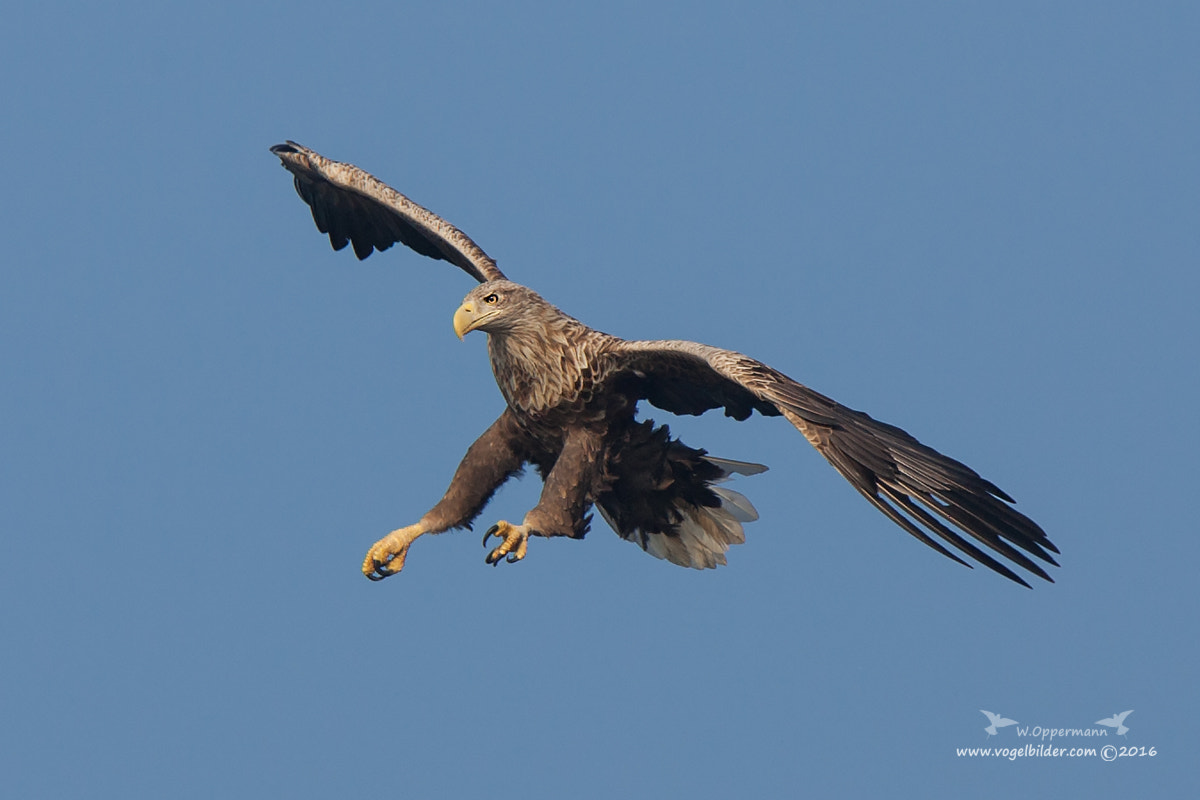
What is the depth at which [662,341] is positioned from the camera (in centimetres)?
1325

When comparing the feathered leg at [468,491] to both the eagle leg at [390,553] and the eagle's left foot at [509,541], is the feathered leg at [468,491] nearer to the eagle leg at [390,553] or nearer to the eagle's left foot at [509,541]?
the eagle leg at [390,553]

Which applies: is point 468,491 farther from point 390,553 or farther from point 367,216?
point 367,216

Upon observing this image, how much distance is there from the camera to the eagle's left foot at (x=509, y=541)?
13.0 meters

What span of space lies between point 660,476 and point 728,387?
924mm

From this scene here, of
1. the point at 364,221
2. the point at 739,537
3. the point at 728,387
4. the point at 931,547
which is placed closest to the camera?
the point at 931,547

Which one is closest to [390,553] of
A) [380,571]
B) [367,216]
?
[380,571]

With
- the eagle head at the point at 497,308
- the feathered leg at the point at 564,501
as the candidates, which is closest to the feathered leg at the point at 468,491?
the feathered leg at the point at 564,501

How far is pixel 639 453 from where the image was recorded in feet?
44.9

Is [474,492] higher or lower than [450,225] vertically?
lower

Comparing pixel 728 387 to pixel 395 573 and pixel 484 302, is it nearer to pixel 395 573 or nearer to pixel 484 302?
pixel 484 302

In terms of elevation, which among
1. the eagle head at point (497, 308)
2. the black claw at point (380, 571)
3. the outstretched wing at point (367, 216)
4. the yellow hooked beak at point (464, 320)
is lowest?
the black claw at point (380, 571)

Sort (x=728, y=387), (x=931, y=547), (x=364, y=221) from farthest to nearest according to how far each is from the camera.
Answer: (x=364, y=221) < (x=728, y=387) < (x=931, y=547)

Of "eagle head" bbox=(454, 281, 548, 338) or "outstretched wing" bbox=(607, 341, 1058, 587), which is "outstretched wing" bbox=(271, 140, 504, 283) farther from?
"outstretched wing" bbox=(607, 341, 1058, 587)

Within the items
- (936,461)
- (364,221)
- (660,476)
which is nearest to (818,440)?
(936,461)
